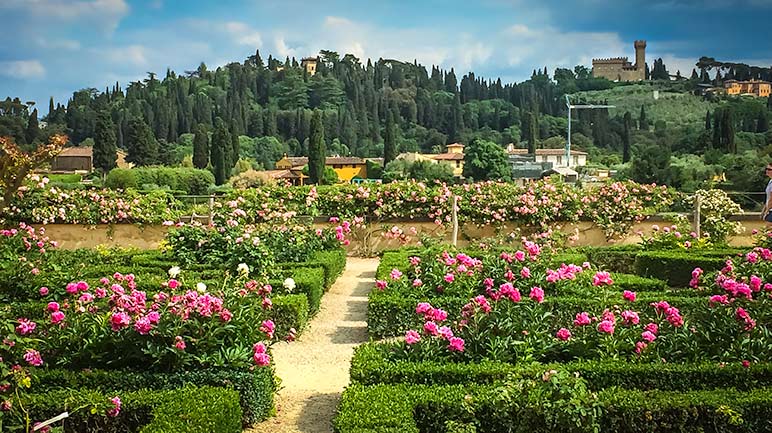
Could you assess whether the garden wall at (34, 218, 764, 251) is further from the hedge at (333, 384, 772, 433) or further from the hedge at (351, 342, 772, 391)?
the hedge at (333, 384, 772, 433)

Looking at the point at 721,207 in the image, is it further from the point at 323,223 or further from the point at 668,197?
the point at 323,223

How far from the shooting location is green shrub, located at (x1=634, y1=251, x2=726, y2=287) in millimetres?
9031

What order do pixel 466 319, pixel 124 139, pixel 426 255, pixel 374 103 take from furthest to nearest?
pixel 374 103 < pixel 124 139 < pixel 426 255 < pixel 466 319

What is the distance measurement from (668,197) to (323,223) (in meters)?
5.66

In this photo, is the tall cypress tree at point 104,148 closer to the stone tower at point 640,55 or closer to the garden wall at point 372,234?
the garden wall at point 372,234

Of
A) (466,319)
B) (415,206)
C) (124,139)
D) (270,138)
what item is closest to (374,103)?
(270,138)

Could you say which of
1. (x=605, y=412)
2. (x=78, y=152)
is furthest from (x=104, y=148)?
(x=605, y=412)

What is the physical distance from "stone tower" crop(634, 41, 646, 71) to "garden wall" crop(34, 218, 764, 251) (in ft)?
431

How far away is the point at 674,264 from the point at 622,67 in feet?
449

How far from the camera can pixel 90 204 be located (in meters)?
12.4

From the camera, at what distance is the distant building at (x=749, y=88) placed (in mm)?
101562

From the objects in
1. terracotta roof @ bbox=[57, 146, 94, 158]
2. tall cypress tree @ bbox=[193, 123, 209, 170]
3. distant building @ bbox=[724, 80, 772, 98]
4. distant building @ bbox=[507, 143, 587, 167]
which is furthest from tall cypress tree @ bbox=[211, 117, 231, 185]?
distant building @ bbox=[724, 80, 772, 98]

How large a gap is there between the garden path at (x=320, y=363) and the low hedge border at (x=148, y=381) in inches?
9.5

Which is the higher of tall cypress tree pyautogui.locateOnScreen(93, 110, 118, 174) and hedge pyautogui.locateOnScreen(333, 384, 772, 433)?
tall cypress tree pyautogui.locateOnScreen(93, 110, 118, 174)
